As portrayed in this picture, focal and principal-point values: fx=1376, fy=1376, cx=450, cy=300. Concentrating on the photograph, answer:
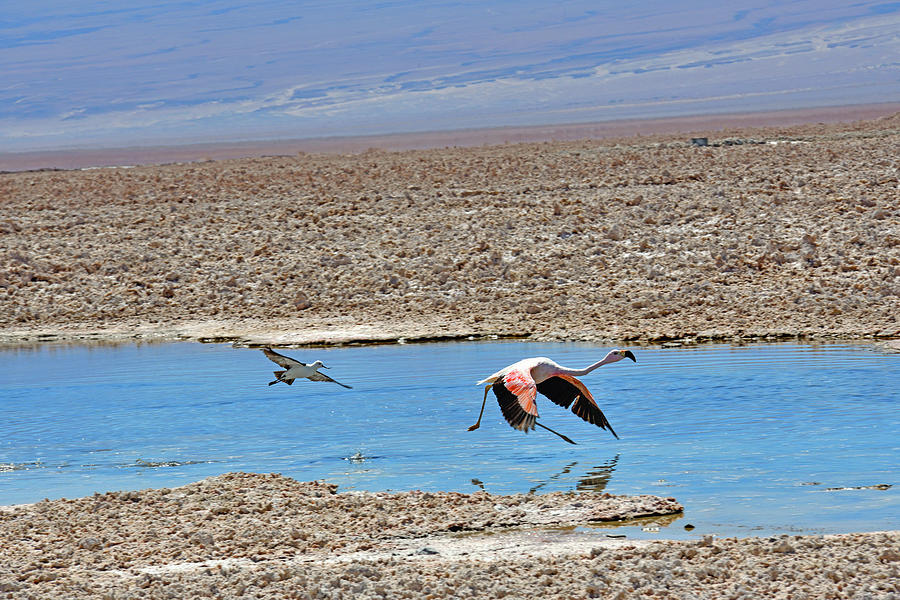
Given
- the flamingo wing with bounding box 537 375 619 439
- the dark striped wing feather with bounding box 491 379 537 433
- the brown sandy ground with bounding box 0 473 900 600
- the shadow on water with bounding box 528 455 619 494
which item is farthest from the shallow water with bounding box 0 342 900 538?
the brown sandy ground with bounding box 0 473 900 600

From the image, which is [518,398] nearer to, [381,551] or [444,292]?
[381,551]

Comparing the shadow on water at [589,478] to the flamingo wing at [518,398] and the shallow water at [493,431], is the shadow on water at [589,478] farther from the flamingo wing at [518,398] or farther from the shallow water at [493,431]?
the flamingo wing at [518,398]

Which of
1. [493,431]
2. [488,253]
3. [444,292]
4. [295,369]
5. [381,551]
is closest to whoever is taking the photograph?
[381,551]

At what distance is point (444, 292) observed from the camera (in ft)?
71.3

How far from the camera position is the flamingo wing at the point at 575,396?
12312 millimetres

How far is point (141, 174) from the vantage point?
1487 inches

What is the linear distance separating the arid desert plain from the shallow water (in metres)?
0.82

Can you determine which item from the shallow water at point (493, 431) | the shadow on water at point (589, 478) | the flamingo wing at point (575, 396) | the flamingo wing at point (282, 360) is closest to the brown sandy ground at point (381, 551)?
Result: the shadow on water at point (589, 478)

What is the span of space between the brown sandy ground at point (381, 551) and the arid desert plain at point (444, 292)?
0.08 feet

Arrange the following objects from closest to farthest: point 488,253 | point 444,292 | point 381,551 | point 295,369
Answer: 1. point 381,551
2. point 295,369
3. point 444,292
4. point 488,253

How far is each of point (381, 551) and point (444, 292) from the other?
1236cm

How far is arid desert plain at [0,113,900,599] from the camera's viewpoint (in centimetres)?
877

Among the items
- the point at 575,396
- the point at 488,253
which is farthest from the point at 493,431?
the point at 488,253

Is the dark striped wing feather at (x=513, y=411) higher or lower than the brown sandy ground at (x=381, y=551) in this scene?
higher
